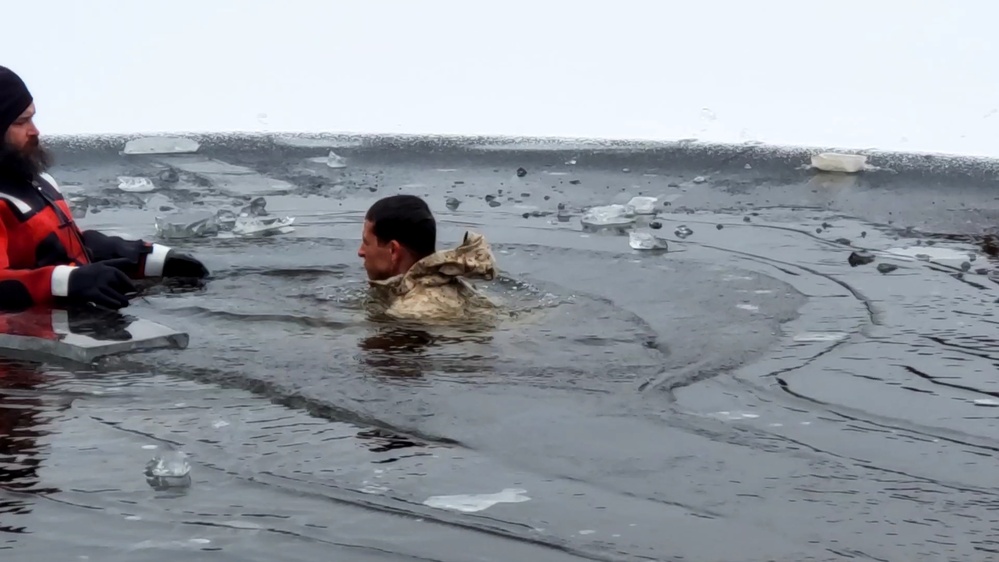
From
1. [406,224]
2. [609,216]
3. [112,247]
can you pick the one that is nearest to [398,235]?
[406,224]

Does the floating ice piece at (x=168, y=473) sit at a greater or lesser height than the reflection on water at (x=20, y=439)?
greater

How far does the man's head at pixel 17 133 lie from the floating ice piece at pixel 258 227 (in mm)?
1969

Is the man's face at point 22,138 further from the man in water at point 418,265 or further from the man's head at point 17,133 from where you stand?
the man in water at point 418,265

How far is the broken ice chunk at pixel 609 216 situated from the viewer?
8156mm

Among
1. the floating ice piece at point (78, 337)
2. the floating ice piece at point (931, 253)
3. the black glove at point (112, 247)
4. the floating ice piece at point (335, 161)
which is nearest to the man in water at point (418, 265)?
the floating ice piece at point (78, 337)

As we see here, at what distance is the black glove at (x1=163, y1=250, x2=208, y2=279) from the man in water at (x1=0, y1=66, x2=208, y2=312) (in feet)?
1.15

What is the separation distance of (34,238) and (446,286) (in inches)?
69.3

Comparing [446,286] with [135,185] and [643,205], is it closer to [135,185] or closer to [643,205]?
[643,205]


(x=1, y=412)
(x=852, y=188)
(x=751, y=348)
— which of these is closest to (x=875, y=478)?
(x=751, y=348)

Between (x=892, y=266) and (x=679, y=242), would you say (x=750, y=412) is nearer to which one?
(x=892, y=266)

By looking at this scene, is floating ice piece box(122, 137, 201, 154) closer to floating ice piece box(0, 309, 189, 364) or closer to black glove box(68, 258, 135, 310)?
black glove box(68, 258, 135, 310)

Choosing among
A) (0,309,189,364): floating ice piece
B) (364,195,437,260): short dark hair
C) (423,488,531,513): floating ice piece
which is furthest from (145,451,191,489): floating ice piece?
(364,195,437,260): short dark hair

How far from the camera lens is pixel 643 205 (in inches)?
340

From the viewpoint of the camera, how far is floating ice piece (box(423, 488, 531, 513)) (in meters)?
3.52
